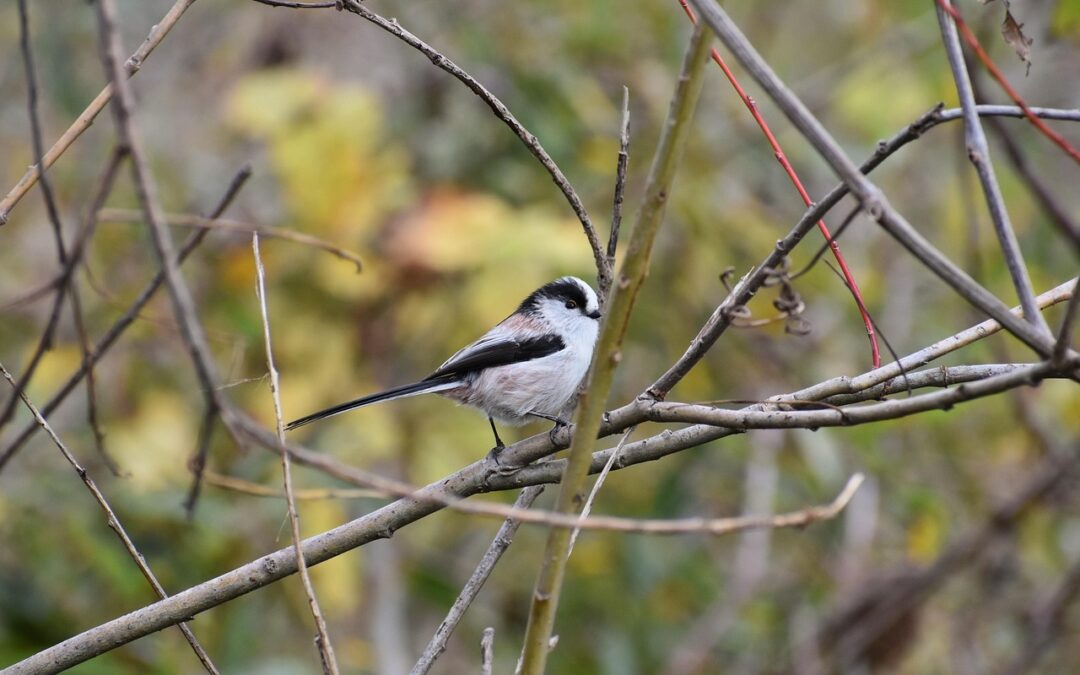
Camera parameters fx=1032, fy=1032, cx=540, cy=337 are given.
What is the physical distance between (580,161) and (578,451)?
394cm

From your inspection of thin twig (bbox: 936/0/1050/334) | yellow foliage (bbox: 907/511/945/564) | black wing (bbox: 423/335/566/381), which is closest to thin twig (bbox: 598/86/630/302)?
A: thin twig (bbox: 936/0/1050/334)

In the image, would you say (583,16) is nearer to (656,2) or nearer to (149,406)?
(656,2)

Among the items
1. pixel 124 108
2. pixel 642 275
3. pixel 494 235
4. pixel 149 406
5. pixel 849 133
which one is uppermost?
pixel 849 133

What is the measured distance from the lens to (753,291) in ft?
6.01

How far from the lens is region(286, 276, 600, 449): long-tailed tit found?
3.92 meters

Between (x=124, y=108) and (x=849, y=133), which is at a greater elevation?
(x=849, y=133)

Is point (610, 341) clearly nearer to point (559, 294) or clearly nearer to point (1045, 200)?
point (1045, 200)

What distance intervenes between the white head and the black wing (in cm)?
8

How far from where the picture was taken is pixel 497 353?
158 inches

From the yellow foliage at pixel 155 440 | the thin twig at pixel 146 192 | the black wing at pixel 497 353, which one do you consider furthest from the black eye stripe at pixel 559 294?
the thin twig at pixel 146 192

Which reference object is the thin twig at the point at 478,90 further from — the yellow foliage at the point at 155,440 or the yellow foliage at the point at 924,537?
the yellow foliage at the point at 924,537

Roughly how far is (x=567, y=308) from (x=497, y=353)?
1.45 ft

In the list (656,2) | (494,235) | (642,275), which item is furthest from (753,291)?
(656,2)

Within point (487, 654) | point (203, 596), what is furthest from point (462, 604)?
point (203, 596)
